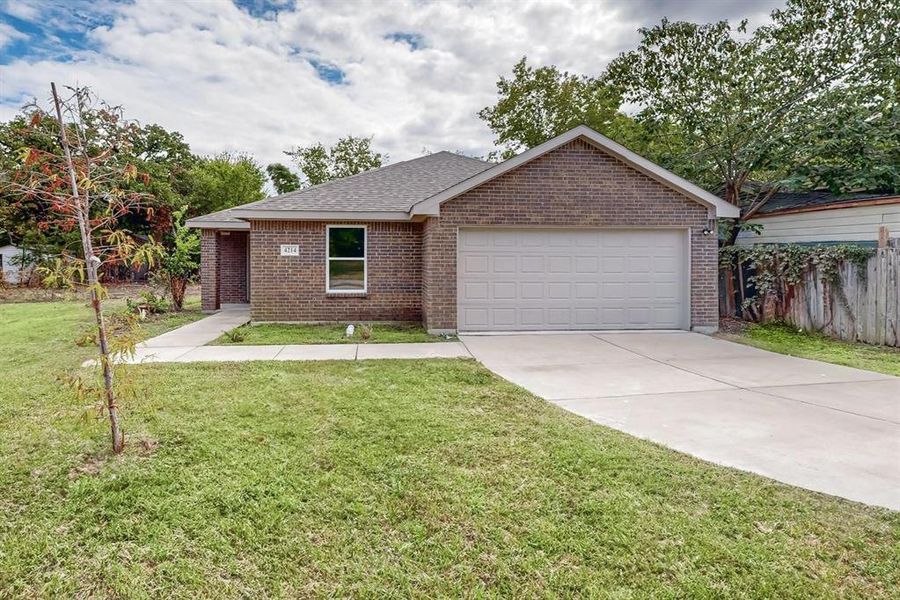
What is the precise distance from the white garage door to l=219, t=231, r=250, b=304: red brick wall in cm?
849

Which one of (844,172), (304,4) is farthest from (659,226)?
(304,4)

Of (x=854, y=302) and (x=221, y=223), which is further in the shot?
(x=221, y=223)

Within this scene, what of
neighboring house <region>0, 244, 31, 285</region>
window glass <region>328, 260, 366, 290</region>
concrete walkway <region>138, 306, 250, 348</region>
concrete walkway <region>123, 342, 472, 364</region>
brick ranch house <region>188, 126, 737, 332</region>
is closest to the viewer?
concrete walkway <region>123, 342, 472, 364</region>

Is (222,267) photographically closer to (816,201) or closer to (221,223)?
(221,223)

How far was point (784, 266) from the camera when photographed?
10.8 metres

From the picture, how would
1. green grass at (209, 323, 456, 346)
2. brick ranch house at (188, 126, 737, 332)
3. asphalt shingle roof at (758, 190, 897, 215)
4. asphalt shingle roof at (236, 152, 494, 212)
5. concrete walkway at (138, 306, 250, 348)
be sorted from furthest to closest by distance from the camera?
asphalt shingle roof at (236, 152, 494, 212) → asphalt shingle roof at (758, 190, 897, 215) → brick ranch house at (188, 126, 737, 332) → green grass at (209, 323, 456, 346) → concrete walkway at (138, 306, 250, 348)

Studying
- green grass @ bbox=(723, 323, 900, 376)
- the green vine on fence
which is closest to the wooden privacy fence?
the green vine on fence

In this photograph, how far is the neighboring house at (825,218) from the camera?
10.2m

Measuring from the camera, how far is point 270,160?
37.7m

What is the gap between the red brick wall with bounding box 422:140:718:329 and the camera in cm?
1023

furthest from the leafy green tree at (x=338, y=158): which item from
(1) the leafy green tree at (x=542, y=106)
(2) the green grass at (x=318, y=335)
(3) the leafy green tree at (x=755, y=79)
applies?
(2) the green grass at (x=318, y=335)

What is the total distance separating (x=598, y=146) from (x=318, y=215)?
6.23 metres

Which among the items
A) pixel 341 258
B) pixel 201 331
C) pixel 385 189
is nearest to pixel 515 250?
pixel 341 258

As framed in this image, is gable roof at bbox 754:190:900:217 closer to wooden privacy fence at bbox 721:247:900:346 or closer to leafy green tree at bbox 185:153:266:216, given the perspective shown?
wooden privacy fence at bbox 721:247:900:346
